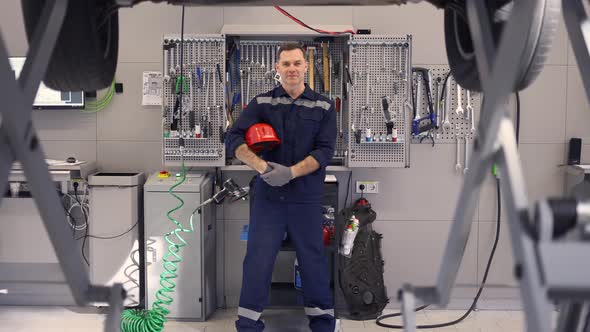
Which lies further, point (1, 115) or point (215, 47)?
point (215, 47)

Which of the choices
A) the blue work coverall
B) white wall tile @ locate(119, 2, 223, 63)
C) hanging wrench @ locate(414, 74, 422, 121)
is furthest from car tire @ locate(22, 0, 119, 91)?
hanging wrench @ locate(414, 74, 422, 121)

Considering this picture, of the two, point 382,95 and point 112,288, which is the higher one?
point 382,95

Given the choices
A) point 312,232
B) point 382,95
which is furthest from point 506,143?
point 382,95

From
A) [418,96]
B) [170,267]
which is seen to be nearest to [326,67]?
[418,96]

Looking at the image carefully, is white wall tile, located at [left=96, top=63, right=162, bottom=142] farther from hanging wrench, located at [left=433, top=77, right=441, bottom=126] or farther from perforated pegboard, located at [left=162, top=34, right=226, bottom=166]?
hanging wrench, located at [left=433, top=77, right=441, bottom=126]

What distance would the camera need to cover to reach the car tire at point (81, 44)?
4.73ft

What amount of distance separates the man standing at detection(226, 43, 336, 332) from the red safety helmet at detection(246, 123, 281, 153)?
0.18ft

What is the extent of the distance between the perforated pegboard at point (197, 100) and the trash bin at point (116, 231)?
14.4 inches

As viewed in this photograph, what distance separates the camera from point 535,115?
4.24 metres

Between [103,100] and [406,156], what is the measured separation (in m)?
2.28

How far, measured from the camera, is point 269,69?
13.4ft

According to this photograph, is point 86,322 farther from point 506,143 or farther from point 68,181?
point 506,143

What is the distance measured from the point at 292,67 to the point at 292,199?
802 millimetres

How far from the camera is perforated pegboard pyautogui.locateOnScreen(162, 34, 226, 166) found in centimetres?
391
